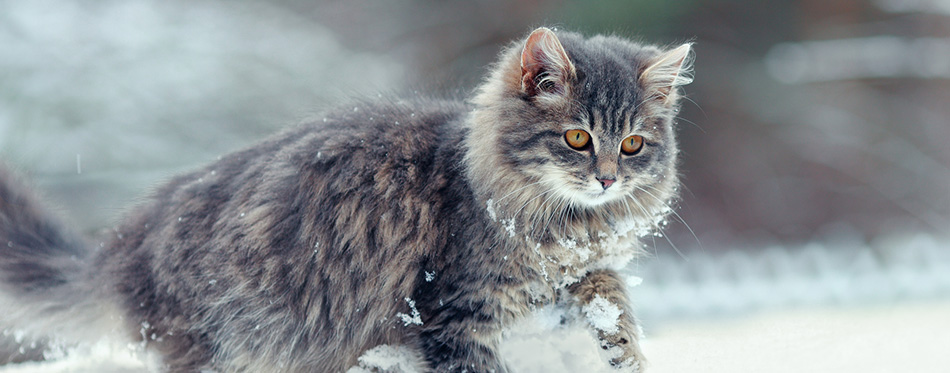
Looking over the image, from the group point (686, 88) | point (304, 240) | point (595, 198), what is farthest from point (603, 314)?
point (686, 88)

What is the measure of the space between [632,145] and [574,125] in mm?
186

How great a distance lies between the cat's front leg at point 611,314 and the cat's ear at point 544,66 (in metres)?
0.56

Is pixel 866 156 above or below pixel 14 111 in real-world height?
above

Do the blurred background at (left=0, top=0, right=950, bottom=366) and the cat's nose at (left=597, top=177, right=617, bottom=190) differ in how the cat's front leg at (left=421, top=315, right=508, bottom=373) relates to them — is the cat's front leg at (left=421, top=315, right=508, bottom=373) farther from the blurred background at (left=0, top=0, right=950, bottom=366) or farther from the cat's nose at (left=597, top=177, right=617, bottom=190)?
the blurred background at (left=0, top=0, right=950, bottom=366)

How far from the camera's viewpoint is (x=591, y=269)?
1980 mm

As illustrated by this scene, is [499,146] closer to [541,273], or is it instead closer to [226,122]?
[541,273]

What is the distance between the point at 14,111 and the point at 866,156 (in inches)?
293

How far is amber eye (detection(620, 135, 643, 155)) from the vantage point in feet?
6.05

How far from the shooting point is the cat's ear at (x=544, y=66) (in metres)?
1.77

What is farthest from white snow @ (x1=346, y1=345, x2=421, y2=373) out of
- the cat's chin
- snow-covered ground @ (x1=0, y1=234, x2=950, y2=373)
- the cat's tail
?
the cat's tail

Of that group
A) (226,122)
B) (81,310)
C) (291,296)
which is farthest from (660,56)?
(226,122)

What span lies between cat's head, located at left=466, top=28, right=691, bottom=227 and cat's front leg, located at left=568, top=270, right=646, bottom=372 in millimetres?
216

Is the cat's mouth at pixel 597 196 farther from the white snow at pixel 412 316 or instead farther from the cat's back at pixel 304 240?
the white snow at pixel 412 316

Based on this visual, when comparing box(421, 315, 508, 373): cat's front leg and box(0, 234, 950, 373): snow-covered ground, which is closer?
box(421, 315, 508, 373): cat's front leg
